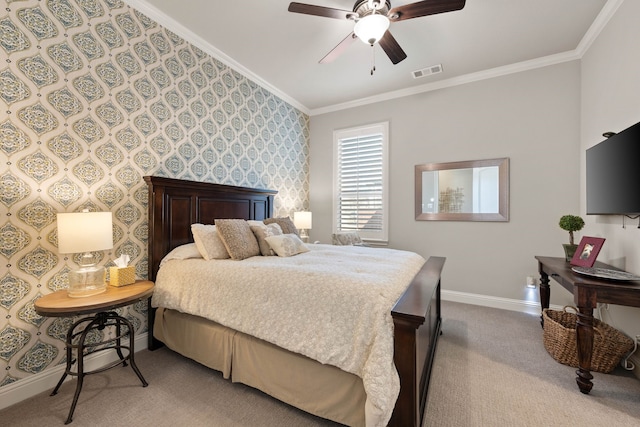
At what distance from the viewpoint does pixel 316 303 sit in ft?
5.02

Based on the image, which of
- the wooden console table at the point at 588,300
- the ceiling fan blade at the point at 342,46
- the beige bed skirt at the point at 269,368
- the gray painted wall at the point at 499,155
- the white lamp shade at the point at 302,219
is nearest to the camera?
the beige bed skirt at the point at 269,368

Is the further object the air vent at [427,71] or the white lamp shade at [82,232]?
the air vent at [427,71]

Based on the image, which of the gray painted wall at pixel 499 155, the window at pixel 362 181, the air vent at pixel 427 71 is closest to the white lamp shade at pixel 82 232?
the window at pixel 362 181

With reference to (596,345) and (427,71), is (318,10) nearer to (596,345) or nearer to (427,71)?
(427,71)

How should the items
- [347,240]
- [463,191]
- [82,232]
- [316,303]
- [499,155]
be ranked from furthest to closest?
1. [347,240]
2. [463,191]
3. [499,155]
4. [82,232]
5. [316,303]

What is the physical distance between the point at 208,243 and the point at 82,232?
86 centimetres

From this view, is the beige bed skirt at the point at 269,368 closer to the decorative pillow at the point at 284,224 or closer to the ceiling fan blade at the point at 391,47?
the decorative pillow at the point at 284,224

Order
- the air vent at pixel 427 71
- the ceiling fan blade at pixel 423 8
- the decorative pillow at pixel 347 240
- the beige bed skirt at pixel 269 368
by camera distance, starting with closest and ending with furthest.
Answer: the beige bed skirt at pixel 269 368, the ceiling fan blade at pixel 423 8, the air vent at pixel 427 71, the decorative pillow at pixel 347 240

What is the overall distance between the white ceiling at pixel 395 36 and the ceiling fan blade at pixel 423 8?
396 millimetres

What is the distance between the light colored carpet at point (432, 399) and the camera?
1.57 meters

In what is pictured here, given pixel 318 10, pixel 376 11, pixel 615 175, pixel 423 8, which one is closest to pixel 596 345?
pixel 615 175

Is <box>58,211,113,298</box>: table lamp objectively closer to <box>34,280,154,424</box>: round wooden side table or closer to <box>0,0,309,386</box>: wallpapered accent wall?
<box>34,280,154,424</box>: round wooden side table

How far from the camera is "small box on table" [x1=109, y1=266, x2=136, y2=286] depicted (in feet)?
6.54

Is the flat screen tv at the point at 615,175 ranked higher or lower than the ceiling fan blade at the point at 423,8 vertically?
lower
